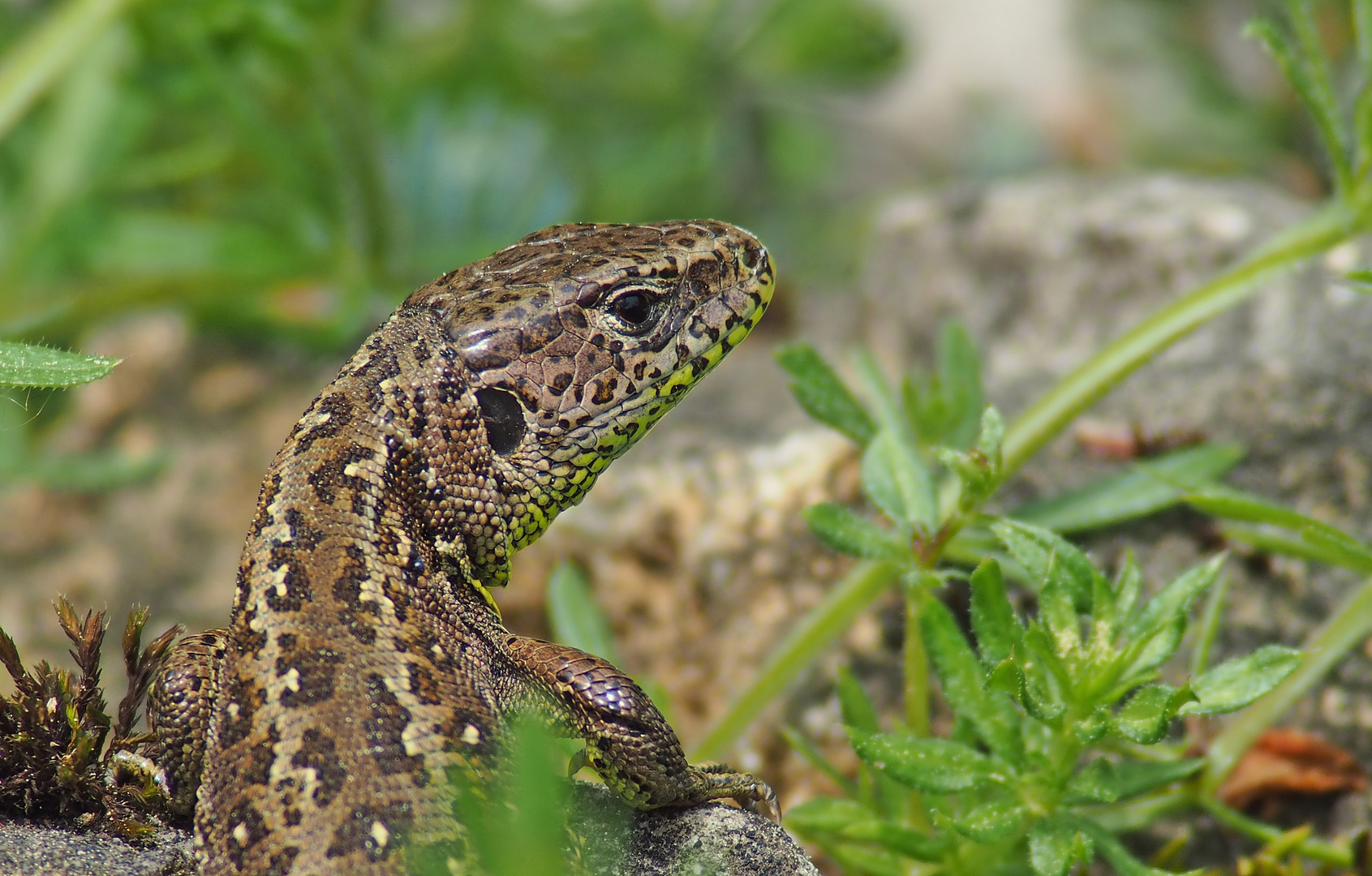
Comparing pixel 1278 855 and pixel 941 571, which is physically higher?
pixel 941 571

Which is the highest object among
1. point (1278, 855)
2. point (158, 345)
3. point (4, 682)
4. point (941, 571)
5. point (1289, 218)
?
point (158, 345)

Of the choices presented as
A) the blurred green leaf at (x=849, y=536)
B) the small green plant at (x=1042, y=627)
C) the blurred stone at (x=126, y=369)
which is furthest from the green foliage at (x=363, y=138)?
the small green plant at (x=1042, y=627)

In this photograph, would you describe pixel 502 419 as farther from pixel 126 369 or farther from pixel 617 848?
pixel 126 369

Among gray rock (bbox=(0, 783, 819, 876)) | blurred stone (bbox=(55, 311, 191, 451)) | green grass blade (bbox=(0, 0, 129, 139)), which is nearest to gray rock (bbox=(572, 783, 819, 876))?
gray rock (bbox=(0, 783, 819, 876))

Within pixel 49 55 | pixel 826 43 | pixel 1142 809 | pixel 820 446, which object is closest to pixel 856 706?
pixel 1142 809

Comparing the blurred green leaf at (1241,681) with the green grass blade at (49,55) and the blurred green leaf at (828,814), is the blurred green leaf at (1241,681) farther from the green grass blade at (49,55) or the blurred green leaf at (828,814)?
the green grass blade at (49,55)

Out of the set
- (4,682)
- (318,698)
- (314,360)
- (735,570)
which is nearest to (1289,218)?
(735,570)

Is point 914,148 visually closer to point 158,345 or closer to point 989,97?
point 989,97
